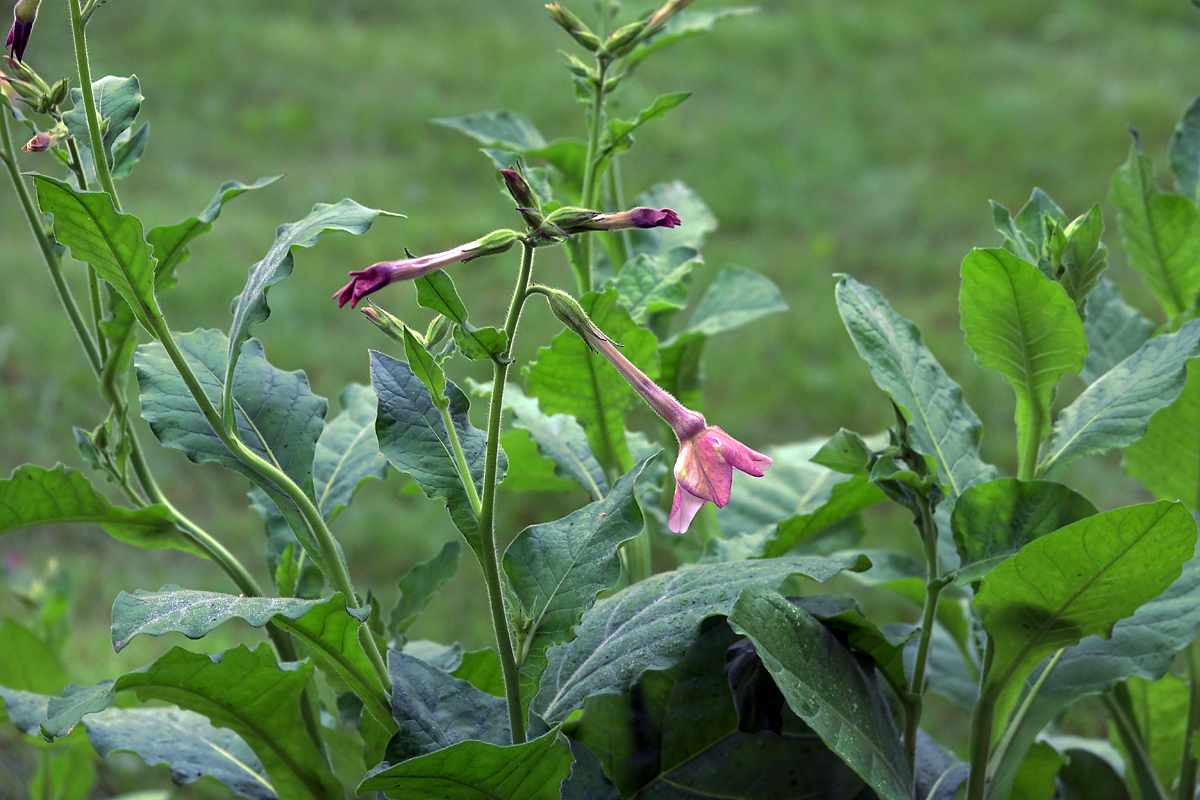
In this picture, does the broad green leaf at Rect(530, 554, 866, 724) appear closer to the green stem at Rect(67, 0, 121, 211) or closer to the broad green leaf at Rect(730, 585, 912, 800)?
the broad green leaf at Rect(730, 585, 912, 800)

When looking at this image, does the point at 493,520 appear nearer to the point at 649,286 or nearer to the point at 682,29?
the point at 649,286

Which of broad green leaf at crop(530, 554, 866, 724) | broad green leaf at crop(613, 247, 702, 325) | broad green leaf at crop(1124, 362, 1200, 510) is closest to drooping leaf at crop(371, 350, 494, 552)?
broad green leaf at crop(530, 554, 866, 724)

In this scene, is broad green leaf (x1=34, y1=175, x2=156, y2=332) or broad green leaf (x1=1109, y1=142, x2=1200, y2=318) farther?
broad green leaf (x1=1109, y1=142, x2=1200, y2=318)

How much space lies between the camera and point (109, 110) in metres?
0.76

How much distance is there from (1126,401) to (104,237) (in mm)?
697

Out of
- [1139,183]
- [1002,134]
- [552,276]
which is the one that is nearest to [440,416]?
[1139,183]

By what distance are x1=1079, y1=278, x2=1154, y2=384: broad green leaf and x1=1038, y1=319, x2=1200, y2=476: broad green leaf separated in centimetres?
22

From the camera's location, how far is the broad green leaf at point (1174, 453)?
0.93m

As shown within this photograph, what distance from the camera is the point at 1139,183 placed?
0.96 metres

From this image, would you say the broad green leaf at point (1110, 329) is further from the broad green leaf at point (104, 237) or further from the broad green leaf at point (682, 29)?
the broad green leaf at point (104, 237)

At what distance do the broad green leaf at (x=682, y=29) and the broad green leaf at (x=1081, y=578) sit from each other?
0.60 m

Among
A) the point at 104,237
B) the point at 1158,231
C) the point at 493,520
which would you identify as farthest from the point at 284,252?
the point at 1158,231

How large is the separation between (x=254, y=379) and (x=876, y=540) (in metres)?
1.64

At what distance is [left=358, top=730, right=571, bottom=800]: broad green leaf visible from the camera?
1.90 feet
